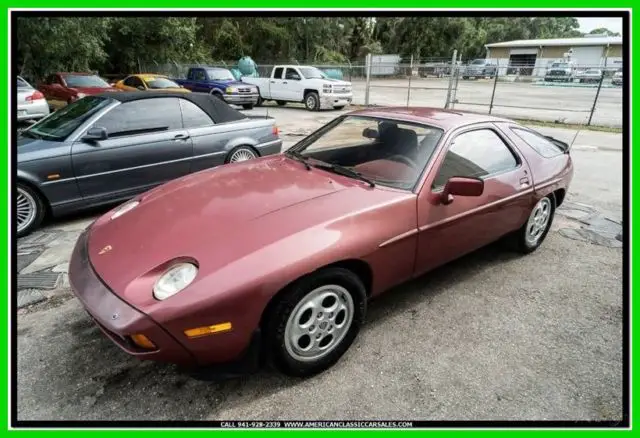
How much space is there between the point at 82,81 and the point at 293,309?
42.8ft

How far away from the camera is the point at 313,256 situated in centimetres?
215

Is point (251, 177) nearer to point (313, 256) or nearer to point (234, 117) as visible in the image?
point (313, 256)

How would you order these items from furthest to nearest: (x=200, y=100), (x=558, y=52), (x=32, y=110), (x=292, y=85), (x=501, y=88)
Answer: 1. (x=558, y=52)
2. (x=501, y=88)
3. (x=292, y=85)
4. (x=32, y=110)
5. (x=200, y=100)

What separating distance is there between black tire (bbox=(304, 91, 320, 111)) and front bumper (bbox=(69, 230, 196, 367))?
1440 centimetres

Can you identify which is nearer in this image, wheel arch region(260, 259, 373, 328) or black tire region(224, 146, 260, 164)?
wheel arch region(260, 259, 373, 328)

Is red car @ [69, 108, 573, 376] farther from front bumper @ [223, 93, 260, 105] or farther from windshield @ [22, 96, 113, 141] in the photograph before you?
front bumper @ [223, 93, 260, 105]

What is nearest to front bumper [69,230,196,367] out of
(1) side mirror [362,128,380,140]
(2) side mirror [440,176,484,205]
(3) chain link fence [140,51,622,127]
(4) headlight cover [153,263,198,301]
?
(4) headlight cover [153,263,198,301]

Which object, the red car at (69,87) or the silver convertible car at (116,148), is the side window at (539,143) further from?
the red car at (69,87)

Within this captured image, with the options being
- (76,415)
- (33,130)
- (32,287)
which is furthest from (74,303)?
(33,130)

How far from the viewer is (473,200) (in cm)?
307

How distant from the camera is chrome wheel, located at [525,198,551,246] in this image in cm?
384

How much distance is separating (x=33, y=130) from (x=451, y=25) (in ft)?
154

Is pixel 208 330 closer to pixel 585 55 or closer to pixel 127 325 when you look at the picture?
pixel 127 325

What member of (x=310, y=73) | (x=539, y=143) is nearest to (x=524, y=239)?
(x=539, y=143)
